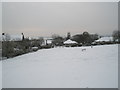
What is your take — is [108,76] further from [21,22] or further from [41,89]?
[21,22]

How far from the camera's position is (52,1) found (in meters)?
3.53

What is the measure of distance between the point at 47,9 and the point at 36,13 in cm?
36

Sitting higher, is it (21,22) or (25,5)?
(25,5)

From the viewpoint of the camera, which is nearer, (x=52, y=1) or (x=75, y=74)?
(x=75, y=74)

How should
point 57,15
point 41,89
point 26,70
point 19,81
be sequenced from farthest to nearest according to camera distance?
point 57,15 → point 26,70 → point 19,81 → point 41,89

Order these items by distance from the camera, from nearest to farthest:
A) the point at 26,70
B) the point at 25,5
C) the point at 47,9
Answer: the point at 26,70
the point at 25,5
the point at 47,9

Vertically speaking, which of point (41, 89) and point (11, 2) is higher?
point (11, 2)

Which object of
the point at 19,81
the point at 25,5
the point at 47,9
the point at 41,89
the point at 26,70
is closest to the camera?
the point at 41,89

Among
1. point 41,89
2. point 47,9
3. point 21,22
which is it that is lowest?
point 41,89

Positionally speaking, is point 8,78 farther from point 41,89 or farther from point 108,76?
point 108,76

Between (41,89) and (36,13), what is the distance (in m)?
2.66

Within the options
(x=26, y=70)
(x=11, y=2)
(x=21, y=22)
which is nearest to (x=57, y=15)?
(x=21, y=22)

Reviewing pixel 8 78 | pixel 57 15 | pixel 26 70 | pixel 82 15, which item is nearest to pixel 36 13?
pixel 57 15

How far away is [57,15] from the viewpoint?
14.2 ft
